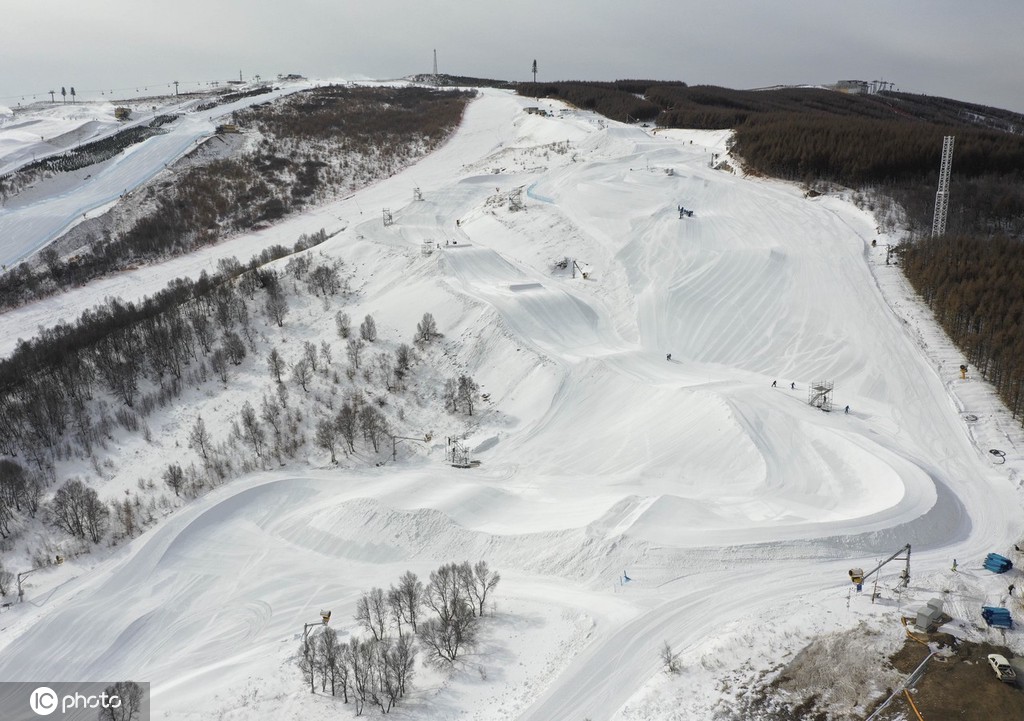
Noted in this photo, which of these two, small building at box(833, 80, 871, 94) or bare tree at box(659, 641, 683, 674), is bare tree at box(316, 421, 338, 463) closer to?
bare tree at box(659, 641, 683, 674)

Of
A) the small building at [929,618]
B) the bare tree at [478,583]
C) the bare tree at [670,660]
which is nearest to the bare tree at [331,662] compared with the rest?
the bare tree at [478,583]

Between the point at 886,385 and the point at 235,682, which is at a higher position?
the point at 886,385

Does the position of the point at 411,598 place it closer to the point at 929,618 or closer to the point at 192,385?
the point at 929,618

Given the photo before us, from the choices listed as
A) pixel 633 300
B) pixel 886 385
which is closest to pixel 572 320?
pixel 633 300

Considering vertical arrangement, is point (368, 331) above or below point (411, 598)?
above

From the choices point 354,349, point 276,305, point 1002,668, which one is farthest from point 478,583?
point 276,305

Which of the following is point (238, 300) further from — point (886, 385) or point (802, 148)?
point (802, 148)
